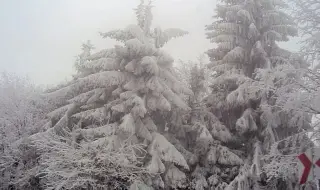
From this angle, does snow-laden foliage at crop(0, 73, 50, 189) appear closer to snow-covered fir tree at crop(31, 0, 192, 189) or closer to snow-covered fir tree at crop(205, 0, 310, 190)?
snow-covered fir tree at crop(31, 0, 192, 189)

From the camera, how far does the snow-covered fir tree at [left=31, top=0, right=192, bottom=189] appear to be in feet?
43.9

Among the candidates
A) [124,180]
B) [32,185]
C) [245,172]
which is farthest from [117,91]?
[32,185]

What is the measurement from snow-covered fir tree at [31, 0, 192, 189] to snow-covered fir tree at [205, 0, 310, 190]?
2.22 m

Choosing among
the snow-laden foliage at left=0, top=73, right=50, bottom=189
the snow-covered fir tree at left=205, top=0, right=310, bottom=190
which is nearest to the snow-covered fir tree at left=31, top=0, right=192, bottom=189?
the snow-covered fir tree at left=205, top=0, right=310, bottom=190

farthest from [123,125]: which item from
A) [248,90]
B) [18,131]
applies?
[18,131]

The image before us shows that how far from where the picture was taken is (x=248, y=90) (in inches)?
531

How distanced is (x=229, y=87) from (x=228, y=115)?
1548 mm

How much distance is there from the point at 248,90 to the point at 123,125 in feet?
18.7

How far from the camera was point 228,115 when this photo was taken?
16.3 meters

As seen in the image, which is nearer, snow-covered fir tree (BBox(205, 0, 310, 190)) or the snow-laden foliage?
snow-covered fir tree (BBox(205, 0, 310, 190))

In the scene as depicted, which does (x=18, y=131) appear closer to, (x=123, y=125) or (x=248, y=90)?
(x=123, y=125)

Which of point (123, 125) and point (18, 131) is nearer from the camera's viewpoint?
point (123, 125)

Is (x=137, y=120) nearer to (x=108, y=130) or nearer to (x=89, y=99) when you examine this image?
(x=108, y=130)

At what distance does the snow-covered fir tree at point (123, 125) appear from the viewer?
1338 cm
